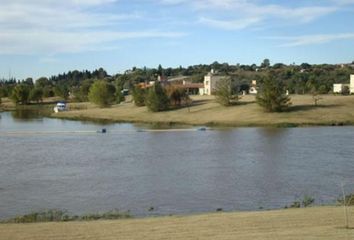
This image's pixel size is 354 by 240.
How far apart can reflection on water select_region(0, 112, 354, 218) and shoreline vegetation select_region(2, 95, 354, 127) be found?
14816 mm

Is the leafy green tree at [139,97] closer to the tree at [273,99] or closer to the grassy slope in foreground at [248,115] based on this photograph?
the grassy slope in foreground at [248,115]

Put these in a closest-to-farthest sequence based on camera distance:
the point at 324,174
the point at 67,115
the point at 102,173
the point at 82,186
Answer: the point at 82,186 → the point at 324,174 → the point at 102,173 → the point at 67,115

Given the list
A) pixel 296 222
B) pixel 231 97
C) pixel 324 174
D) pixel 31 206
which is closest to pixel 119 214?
pixel 31 206

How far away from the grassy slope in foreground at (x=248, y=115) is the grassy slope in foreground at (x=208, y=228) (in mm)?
57359

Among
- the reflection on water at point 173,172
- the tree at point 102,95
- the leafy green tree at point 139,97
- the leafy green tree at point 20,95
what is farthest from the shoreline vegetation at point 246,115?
the leafy green tree at point 20,95

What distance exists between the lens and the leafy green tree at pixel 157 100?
3831 inches

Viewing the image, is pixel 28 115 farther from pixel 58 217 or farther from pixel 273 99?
pixel 58 217

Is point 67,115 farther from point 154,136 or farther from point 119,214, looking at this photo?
point 119,214

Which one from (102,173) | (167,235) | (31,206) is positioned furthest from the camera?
(102,173)

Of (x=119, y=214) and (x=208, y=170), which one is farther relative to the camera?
(x=208, y=170)

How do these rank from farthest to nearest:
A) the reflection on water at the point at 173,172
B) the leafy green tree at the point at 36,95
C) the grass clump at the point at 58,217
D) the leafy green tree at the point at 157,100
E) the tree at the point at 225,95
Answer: the leafy green tree at the point at 36,95, the leafy green tree at the point at 157,100, the tree at the point at 225,95, the reflection on water at the point at 173,172, the grass clump at the point at 58,217

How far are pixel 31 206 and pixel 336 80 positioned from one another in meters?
149

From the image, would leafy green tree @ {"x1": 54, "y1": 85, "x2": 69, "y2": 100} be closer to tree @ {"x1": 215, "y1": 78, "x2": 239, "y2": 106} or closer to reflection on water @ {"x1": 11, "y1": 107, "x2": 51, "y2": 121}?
reflection on water @ {"x1": 11, "y1": 107, "x2": 51, "y2": 121}

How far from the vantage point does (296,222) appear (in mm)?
15797
